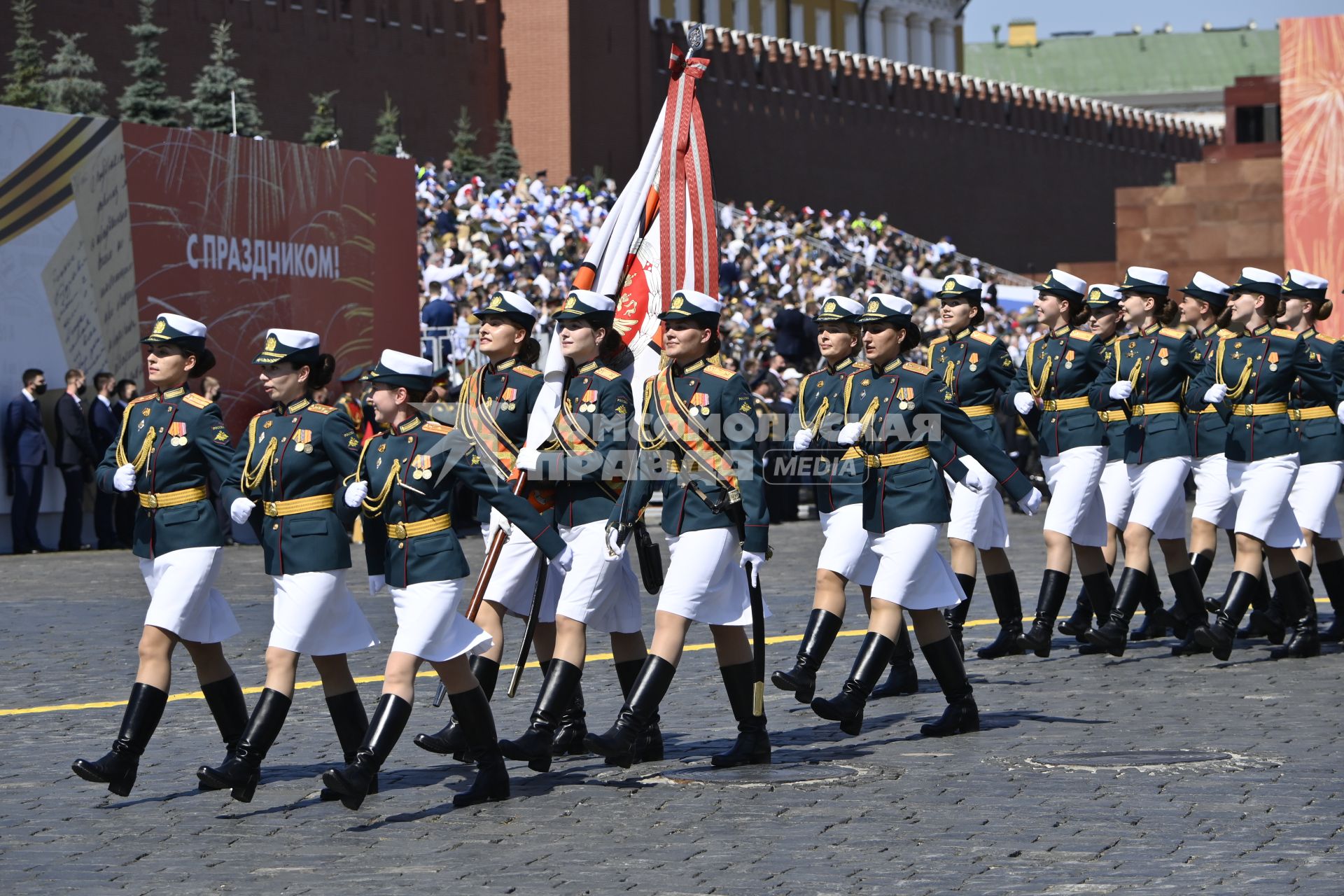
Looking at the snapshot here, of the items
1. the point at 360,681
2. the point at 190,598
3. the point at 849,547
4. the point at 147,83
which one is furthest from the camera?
the point at 147,83

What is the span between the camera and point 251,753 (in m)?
7.37

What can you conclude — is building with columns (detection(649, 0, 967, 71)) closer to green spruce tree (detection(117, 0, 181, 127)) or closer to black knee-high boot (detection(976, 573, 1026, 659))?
green spruce tree (detection(117, 0, 181, 127))

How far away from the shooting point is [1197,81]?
10812 cm

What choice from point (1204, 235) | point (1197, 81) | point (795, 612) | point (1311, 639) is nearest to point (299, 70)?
point (1204, 235)

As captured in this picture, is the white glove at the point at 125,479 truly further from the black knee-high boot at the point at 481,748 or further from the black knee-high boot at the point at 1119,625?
the black knee-high boot at the point at 1119,625

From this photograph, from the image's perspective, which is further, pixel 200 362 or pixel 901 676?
pixel 901 676

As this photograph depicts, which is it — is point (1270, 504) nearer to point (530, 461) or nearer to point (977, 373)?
point (977, 373)

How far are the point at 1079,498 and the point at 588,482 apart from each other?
12.5ft

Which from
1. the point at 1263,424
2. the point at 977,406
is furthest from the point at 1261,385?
the point at 977,406

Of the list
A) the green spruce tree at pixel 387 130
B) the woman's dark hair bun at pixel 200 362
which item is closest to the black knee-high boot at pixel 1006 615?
the woman's dark hair bun at pixel 200 362

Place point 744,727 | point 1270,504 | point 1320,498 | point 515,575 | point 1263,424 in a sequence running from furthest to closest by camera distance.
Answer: point 1320,498
point 1263,424
point 1270,504
point 515,575
point 744,727

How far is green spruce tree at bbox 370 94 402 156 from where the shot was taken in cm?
4438

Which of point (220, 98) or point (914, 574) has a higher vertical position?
point (220, 98)

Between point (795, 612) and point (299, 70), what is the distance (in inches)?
1320
